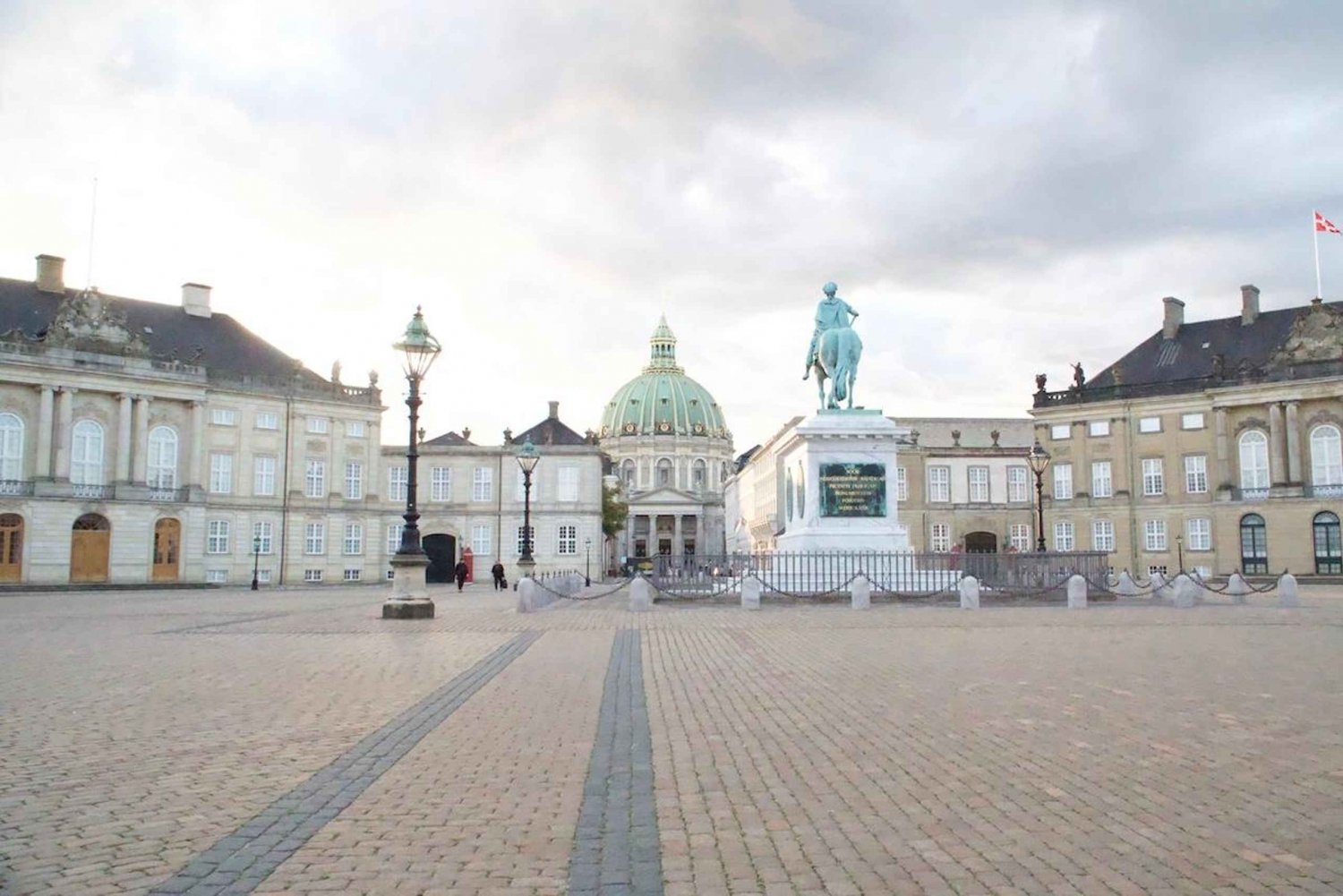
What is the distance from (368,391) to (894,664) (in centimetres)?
5861

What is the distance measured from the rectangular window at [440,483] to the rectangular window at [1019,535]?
4037 centimetres

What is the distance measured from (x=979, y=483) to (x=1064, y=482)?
35.7 ft

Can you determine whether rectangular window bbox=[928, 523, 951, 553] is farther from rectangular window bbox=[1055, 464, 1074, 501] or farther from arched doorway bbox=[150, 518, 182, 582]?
arched doorway bbox=[150, 518, 182, 582]

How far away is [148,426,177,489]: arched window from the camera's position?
58969 millimetres

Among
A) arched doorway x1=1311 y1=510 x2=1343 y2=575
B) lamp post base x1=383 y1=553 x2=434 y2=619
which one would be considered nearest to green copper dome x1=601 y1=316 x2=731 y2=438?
arched doorway x1=1311 y1=510 x2=1343 y2=575

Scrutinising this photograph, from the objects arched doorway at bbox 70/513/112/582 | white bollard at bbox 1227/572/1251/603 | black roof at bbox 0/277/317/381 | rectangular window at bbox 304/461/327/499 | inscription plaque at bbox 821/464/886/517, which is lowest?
white bollard at bbox 1227/572/1251/603

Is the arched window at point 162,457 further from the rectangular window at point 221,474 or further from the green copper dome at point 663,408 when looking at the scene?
the green copper dome at point 663,408

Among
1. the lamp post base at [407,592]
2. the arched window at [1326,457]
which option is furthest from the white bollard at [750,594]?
the arched window at [1326,457]

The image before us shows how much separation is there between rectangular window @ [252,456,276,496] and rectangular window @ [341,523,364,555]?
5290 millimetres

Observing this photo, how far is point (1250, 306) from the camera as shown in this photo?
68.0m

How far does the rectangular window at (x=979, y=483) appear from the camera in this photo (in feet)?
267

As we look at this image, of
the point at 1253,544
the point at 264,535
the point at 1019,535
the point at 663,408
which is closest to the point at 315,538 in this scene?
the point at 264,535

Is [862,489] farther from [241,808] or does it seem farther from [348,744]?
[241,808]

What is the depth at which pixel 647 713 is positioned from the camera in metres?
10.7
